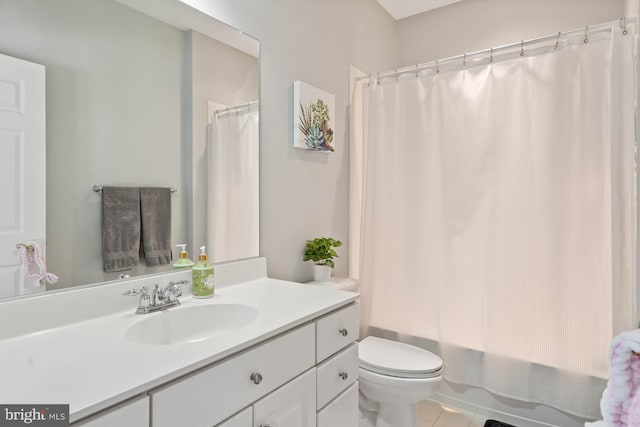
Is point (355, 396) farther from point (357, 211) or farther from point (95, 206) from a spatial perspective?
point (357, 211)

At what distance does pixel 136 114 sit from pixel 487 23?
2.46m

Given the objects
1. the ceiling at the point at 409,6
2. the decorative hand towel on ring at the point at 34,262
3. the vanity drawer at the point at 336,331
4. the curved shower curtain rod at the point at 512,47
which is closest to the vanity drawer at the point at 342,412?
the vanity drawer at the point at 336,331

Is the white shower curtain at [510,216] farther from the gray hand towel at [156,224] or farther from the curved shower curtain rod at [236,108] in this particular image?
the gray hand towel at [156,224]

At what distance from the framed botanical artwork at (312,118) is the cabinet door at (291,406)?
115 centimetres

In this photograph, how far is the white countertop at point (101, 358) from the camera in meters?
0.64

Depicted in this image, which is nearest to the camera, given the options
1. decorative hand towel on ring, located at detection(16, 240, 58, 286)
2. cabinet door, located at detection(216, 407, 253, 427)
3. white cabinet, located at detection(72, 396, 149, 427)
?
white cabinet, located at detection(72, 396, 149, 427)

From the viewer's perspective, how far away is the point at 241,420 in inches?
35.0

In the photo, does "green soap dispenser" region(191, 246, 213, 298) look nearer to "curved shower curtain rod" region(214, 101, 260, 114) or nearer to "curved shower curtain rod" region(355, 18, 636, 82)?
"curved shower curtain rod" region(214, 101, 260, 114)

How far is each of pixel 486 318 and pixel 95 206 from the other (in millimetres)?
1919

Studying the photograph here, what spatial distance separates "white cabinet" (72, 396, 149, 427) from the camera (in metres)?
0.62

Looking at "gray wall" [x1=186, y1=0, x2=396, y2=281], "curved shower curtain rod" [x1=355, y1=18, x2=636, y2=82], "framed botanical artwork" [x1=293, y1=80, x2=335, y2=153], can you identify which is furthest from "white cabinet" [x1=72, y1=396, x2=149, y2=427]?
"curved shower curtain rod" [x1=355, y1=18, x2=636, y2=82]

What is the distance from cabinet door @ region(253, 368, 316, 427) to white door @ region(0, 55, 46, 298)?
71cm

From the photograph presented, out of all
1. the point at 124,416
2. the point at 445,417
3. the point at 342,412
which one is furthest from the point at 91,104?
the point at 445,417

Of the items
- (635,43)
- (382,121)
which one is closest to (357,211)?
(382,121)
